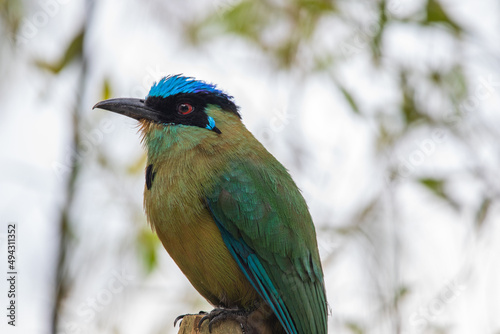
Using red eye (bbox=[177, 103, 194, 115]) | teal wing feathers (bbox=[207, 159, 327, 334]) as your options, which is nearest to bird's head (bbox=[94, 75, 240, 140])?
red eye (bbox=[177, 103, 194, 115])

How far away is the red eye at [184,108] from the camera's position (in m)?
4.96

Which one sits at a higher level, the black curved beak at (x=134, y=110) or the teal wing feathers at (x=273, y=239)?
the black curved beak at (x=134, y=110)

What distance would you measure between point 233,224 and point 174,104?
108cm

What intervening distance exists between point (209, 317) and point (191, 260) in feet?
1.28

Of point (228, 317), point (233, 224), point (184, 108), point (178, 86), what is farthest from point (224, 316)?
point (178, 86)

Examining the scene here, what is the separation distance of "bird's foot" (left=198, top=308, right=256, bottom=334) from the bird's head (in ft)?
4.42

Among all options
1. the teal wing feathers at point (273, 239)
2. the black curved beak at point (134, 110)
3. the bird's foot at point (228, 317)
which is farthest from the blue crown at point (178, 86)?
the bird's foot at point (228, 317)

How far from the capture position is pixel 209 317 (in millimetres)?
4117

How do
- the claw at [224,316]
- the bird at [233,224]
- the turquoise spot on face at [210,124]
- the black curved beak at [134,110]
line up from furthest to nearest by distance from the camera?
the black curved beak at [134,110] → the turquoise spot on face at [210,124] → the bird at [233,224] → the claw at [224,316]

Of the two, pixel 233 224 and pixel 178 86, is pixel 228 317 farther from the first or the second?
pixel 178 86

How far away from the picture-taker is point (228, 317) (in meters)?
4.21

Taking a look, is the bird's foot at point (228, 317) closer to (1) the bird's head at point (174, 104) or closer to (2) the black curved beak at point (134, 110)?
(1) the bird's head at point (174, 104)

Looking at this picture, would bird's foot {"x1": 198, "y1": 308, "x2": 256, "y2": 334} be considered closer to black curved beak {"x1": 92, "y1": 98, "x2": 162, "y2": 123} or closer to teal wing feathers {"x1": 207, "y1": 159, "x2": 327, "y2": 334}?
teal wing feathers {"x1": 207, "y1": 159, "x2": 327, "y2": 334}

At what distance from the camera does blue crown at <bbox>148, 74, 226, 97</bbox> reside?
196 inches
